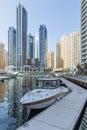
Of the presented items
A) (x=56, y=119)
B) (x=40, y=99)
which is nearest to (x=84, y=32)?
(x=40, y=99)

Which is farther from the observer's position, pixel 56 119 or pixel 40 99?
pixel 40 99

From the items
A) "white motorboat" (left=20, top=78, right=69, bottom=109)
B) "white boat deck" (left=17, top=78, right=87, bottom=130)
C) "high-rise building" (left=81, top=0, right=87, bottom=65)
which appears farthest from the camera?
"high-rise building" (left=81, top=0, right=87, bottom=65)

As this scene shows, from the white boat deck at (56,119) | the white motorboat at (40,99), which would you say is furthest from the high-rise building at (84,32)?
the white boat deck at (56,119)

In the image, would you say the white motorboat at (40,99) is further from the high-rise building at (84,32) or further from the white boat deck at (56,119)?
the high-rise building at (84,32)

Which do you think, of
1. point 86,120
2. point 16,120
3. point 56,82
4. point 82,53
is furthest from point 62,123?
point 82,53

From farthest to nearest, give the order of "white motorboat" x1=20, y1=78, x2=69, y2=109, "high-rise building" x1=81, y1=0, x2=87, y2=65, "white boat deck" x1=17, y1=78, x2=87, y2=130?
"high-rise building" x1=81, y1=0, x2=87, y2=65 < "white motorboat" x1=20, y1=78, x2=69, y2=109 < "white boat deck" x1=17, y1=78, x2=87, y2=130

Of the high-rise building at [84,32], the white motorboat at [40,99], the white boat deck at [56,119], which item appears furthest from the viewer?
the high-rise building at [84,32]

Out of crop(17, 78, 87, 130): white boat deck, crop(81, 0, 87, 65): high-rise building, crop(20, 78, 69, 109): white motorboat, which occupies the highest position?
crop(81, 0, 87, 65): high-rise building

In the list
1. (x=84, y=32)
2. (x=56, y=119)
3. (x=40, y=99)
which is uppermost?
(x=84, y=32)

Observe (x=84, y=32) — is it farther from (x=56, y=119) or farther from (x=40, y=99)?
(x=56, y=119)

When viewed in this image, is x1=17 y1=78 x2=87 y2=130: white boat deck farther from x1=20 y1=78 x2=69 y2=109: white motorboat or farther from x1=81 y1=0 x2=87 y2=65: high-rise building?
x1=81 y1=0 x2=87 y2=65: high-rise building

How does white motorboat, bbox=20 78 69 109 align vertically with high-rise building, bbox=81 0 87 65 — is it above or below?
below

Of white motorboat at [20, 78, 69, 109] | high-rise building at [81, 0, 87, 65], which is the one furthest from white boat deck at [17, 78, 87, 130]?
high-rise building at [81, 0, 87, 65]

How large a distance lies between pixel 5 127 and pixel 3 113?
191 inches
